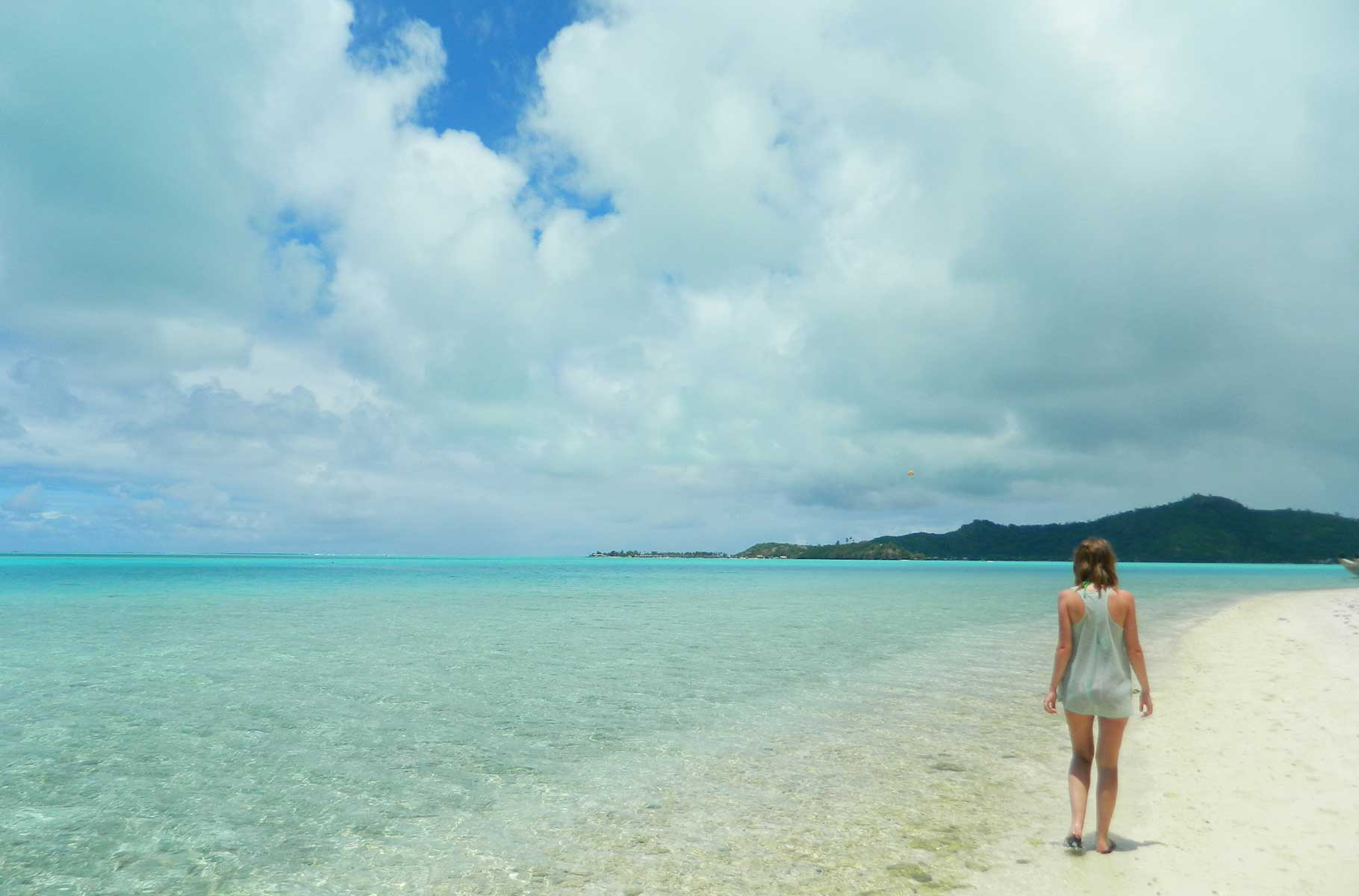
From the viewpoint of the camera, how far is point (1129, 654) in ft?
23.3

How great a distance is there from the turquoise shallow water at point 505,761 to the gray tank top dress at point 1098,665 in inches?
85.0

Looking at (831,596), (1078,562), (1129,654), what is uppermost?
(1078,562)

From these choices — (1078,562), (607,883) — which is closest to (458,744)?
(607,883)

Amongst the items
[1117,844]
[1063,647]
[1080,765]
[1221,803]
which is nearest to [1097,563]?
[1063,647]

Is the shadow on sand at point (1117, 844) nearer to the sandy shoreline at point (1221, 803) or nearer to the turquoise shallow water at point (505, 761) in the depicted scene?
the sandy shoreline at point (1221, 803)

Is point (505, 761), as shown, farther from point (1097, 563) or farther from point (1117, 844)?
point (1097, 563)

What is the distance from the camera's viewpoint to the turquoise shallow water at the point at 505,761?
782 centimetres

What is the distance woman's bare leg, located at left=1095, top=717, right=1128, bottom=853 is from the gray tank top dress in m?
0.22

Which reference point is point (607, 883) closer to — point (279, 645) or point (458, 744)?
point (458, 744)

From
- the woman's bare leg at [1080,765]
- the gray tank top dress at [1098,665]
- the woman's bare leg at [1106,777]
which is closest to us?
the gray tank top dress at [1098,665]

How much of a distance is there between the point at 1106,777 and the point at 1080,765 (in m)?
0.26

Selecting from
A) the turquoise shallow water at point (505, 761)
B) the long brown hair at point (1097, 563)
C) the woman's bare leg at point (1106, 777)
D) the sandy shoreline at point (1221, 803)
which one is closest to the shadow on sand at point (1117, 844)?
the sandy shoreline at point (1221, 803)

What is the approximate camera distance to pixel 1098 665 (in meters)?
7.05

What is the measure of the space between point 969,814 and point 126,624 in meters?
39.9
